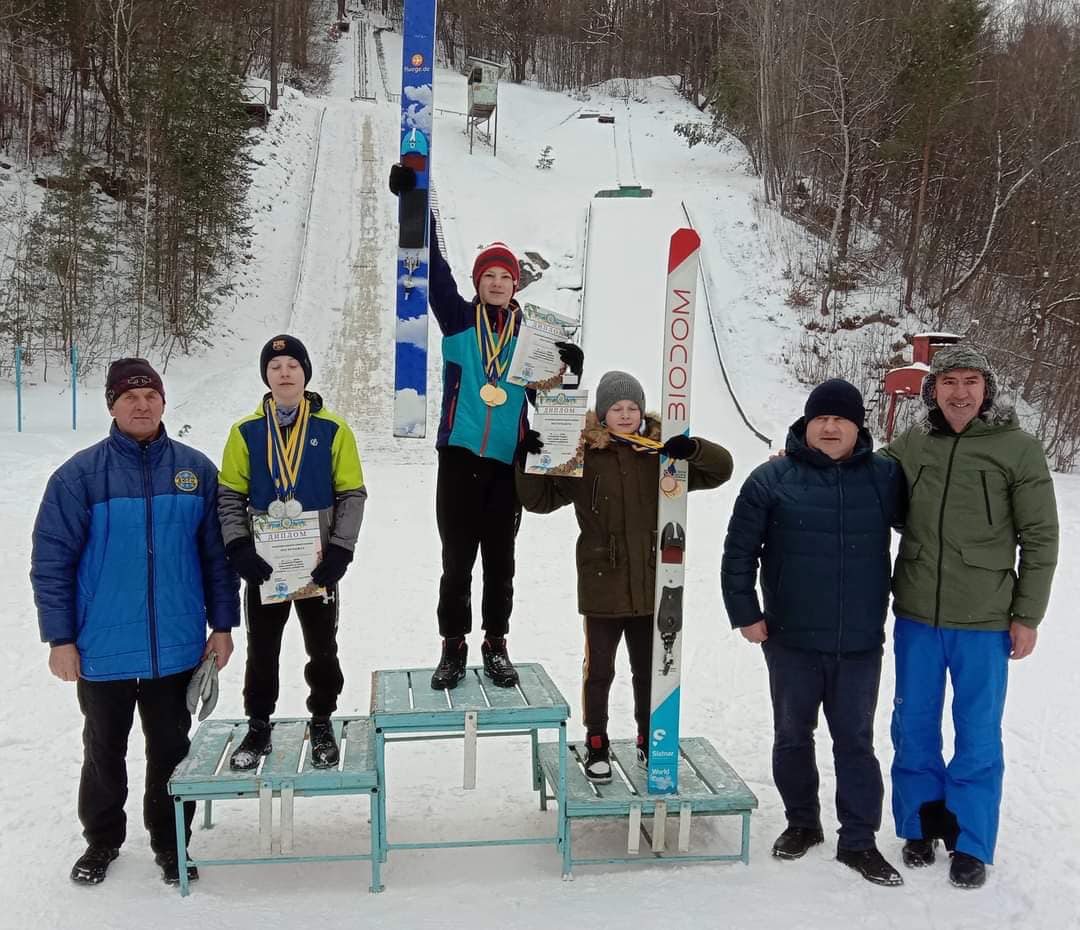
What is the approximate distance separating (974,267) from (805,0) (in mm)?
9925

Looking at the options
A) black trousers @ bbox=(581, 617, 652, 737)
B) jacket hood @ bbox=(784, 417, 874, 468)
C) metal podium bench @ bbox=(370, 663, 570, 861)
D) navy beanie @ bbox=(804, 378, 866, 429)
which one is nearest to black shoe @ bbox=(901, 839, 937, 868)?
black trousers @ bbox=(581, 617, 652, 737)

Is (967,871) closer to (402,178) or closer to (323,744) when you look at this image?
(323,744)

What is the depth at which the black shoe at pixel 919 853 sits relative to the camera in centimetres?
315

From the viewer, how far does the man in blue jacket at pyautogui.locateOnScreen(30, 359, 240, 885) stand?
9.39 ft

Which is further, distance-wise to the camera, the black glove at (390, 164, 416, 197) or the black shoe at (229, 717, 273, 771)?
the black glove at (390, 164, 416, 197)

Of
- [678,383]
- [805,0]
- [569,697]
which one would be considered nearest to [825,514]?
[678,383]

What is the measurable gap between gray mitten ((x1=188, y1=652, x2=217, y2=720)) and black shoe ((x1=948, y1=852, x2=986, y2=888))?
105 inches

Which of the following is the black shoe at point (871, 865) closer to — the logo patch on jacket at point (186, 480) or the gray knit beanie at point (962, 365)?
the gray knit beanie at point (962, 365)

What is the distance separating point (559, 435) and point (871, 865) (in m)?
1.87

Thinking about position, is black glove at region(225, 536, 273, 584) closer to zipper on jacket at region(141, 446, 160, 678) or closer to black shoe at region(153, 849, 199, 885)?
zipper on jacket at region(141, 446, 160, 678)

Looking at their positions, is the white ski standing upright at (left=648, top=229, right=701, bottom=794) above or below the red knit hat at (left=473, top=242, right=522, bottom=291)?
below

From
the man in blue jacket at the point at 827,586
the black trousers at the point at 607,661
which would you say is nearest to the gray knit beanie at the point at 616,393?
the man in blue jacket at the point at 827,586

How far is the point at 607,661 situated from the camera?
10.9 ft

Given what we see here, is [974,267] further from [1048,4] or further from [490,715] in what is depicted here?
[490,715]
